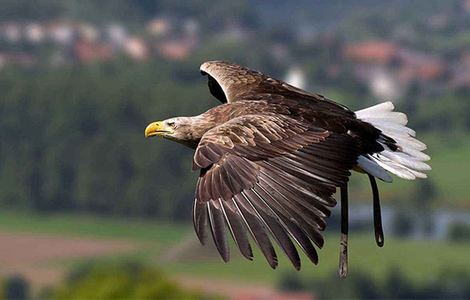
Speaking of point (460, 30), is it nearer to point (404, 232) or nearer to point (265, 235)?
point (404, 232)

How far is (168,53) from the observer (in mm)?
108938

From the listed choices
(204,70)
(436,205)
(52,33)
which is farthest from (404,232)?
(204,70)

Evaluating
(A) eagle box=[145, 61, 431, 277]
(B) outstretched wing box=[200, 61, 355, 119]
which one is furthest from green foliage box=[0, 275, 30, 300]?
(A) eagle box=[145, 61, 431, 277]

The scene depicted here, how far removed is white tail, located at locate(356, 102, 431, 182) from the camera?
8.46 metres

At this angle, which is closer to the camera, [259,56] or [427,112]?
[427,112]

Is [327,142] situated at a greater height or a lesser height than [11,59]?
lesser

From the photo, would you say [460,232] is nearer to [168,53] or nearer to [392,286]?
[392,286]

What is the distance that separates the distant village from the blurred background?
185 millimetres

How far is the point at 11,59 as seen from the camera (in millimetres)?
104875

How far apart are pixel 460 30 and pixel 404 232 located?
206 ft

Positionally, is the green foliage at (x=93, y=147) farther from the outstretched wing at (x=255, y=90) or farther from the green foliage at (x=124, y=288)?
the outstretched wing at (x=255, y=90)

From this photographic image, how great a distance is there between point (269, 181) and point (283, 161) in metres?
0.19

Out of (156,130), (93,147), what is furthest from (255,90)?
(93,147)

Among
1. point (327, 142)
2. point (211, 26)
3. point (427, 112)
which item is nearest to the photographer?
point (327, 142)
